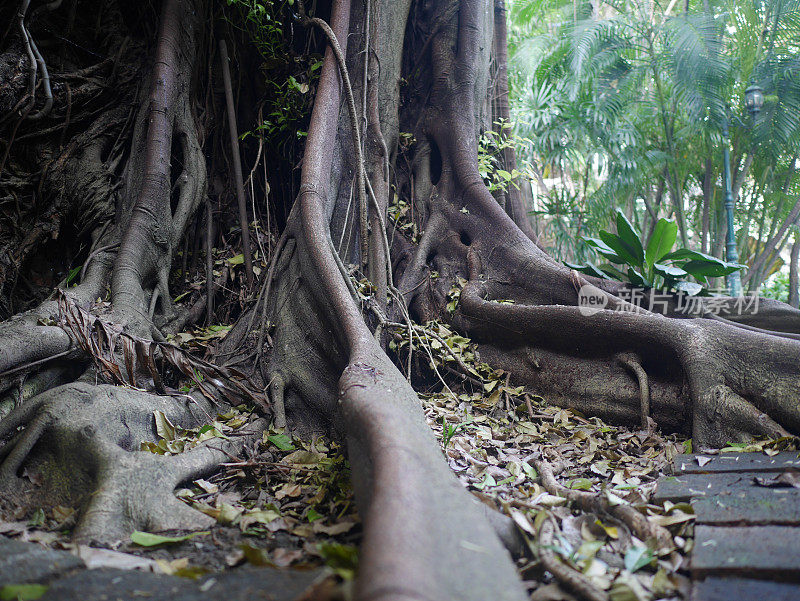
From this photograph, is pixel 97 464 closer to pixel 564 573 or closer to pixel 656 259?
pixel 564 573

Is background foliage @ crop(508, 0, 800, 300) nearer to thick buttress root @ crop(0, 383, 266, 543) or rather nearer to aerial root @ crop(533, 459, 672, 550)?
aerial root @ crop(533, 459, 672, 550)

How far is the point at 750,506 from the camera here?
1.63 metres

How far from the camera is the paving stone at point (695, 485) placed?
1.77 metres

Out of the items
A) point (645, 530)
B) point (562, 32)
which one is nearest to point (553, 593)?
point (645, 530)

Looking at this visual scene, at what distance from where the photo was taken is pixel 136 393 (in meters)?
2.21

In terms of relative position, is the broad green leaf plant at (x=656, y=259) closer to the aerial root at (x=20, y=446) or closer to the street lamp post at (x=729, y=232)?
the aerial root at (x=20, y=446)

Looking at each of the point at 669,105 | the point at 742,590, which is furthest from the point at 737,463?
the point at 669,105

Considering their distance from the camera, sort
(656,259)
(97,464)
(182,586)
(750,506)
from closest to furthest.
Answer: (182,586)
(750,506)
(97,464)
(656,259)

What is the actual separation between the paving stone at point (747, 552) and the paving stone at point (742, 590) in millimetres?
22

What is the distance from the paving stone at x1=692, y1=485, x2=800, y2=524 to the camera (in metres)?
1.53

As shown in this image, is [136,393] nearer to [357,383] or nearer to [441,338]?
[357,383]

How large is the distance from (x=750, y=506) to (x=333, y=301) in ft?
5.91

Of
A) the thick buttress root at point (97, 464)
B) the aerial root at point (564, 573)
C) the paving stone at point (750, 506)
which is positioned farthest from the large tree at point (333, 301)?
the paving stone at point (750, 506)

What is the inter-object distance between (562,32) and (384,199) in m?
7.90
